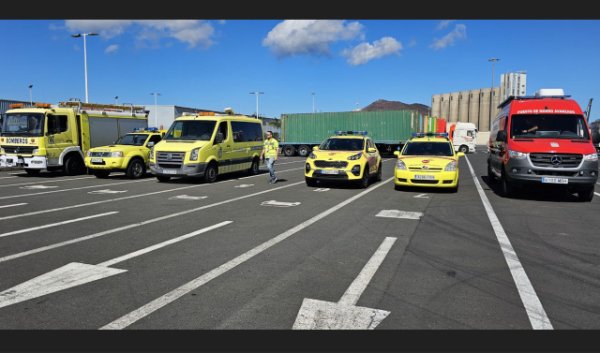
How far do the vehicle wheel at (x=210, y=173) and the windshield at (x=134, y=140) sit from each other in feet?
12.8

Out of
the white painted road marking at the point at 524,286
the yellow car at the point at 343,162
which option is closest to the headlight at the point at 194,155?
the yellow car at the point at 343,162

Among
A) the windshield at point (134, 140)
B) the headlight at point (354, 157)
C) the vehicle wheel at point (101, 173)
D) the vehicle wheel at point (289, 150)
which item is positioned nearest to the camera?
the headlight at point (354, 157)

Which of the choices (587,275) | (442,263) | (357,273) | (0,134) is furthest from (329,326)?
(0,134)

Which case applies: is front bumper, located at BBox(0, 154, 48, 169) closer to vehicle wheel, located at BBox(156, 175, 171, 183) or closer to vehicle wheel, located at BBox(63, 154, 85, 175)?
vehicle wheel, located at BBox(63, 154, 85, 175)

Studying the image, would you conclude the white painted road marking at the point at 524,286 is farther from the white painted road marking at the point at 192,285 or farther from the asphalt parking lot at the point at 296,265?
the white painted road marking at the point at 192,285

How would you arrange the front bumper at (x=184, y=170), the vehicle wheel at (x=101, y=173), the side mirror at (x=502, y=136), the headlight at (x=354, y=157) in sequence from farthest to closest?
1. the vehicle wheel at (x=101, y=173)
2. the front bumper at (x=184, y=170)
3. the headlight at (x=354, y=157)
4. the side mirror at (x=502, y=136)

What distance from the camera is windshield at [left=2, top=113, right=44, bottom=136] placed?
15.9m

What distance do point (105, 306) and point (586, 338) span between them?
13.4ft

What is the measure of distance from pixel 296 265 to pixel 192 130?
10.8 meters

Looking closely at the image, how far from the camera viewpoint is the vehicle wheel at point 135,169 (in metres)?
16.0

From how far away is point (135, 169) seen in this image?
642 inches

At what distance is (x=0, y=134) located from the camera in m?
16.4

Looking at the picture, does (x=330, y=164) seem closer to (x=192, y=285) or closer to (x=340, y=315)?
(x=192, y=285)

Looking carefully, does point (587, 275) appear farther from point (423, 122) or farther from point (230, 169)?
point (423, 122)
